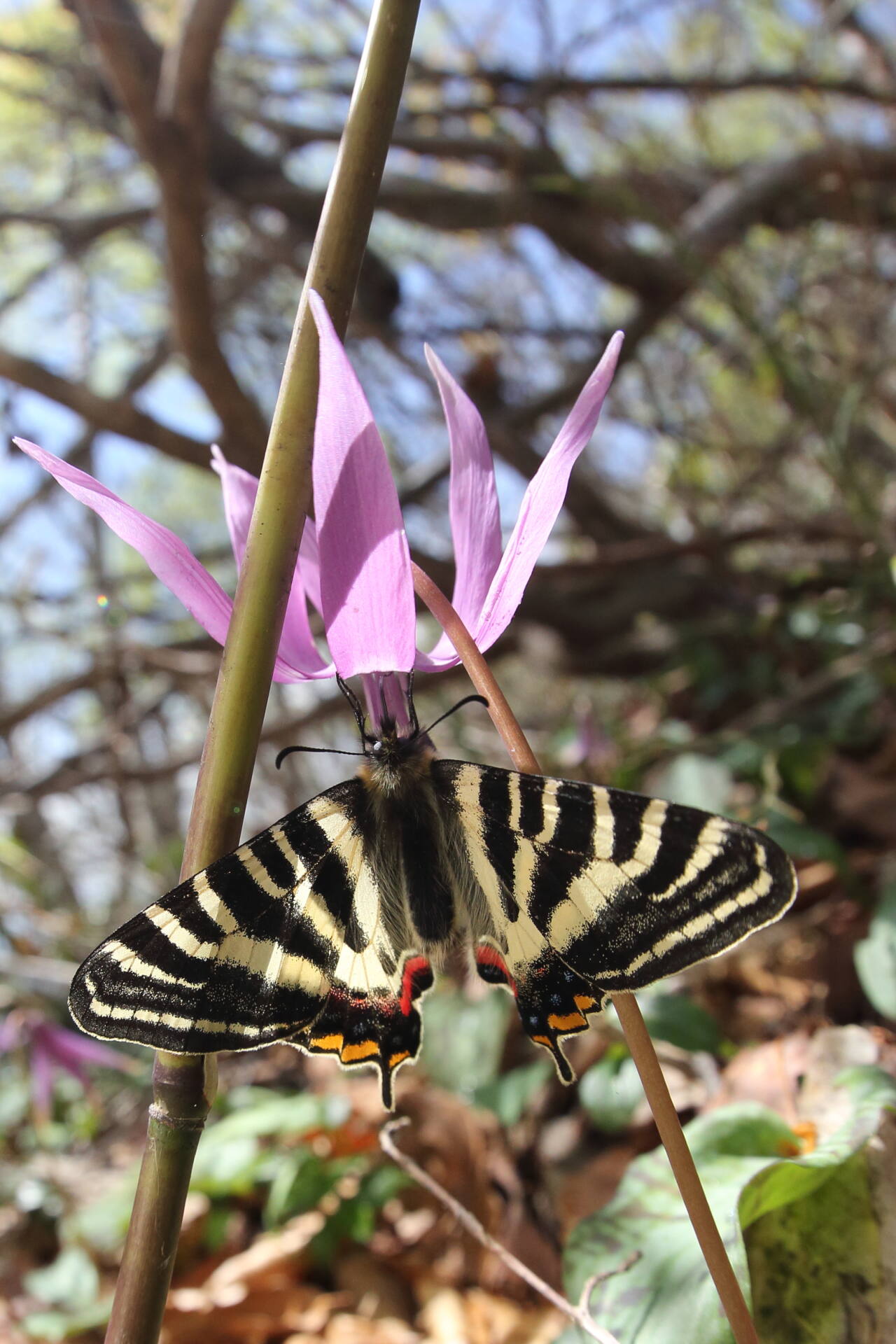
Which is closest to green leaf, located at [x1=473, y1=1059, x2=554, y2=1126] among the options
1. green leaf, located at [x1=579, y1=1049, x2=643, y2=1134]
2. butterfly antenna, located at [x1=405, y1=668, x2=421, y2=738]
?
green leaf, located at [x1=579, y1=1049, x2=643, y2=1134]

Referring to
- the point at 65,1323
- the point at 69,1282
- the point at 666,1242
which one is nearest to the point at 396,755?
the point at 666,1242

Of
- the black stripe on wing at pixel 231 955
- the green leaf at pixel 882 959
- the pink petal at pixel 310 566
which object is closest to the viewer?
the black stripe on wing at pixel 231 955

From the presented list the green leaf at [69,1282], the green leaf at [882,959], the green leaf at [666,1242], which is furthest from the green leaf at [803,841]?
the green leaf at [69,1282]

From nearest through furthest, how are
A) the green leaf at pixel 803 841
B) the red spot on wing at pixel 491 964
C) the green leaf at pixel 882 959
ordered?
the red spot on wing at pixel 491 964 < the green leaf at pixel 882 959 < the green leaf at pixel 803 841

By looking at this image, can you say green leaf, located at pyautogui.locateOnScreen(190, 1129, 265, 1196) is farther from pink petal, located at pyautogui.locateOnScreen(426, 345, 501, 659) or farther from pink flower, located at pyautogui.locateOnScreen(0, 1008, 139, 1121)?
pink petal, located at pyautogui.locateOnScreen(426, 345, 501, 659)

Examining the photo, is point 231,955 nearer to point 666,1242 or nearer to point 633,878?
point 633,878

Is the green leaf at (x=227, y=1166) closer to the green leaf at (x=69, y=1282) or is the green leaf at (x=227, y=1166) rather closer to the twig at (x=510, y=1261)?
the green leaf at (x=69, y=1282)
